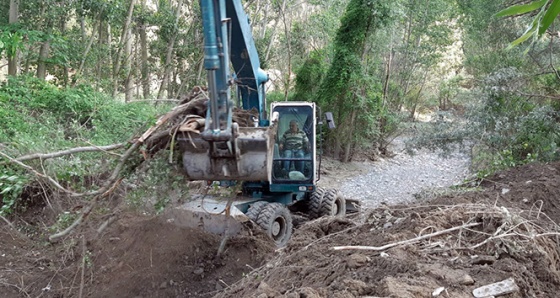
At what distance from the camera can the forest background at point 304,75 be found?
9.33 meters

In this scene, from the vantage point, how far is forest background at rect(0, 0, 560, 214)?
9328 mm

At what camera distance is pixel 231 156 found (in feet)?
13.5

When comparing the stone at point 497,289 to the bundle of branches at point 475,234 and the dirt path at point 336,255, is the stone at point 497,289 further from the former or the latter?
the bundle of branches at point 475,234

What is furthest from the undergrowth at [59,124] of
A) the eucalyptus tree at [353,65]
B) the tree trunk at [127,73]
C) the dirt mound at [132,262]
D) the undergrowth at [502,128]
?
the undergrowth at [502,128]

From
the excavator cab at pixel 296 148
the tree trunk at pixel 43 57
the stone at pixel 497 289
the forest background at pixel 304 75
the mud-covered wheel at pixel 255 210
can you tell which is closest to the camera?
the stone at pixel 497 289

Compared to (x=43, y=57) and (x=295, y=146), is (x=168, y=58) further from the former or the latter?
(x=295, y=146)

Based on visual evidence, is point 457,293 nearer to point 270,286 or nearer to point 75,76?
point 270,286

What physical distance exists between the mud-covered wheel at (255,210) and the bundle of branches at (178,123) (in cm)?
250

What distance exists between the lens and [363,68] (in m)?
15.9

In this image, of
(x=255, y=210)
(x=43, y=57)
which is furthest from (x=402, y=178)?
(x=43, y=57)

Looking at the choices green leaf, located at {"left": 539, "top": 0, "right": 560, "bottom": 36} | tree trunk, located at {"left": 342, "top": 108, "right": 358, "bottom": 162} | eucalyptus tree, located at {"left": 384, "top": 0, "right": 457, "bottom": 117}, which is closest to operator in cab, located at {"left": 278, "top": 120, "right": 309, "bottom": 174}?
green leaf, located at {"left": 539, "top": 0, "right": 560, "bottom": 36}

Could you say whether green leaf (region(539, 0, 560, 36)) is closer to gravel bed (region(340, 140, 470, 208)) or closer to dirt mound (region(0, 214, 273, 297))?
dirt mound (region(0, 214, 273, 297))

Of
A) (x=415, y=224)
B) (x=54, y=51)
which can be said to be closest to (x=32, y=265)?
(x=415, y=224)

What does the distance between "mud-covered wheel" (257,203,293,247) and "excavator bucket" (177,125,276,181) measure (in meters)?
2.75
